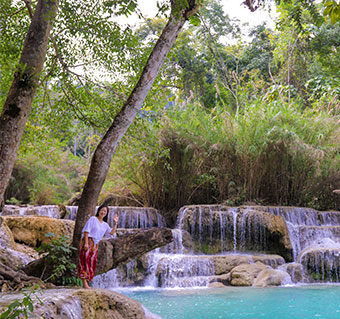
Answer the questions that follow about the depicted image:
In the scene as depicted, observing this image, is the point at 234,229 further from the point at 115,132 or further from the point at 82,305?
the point at 82,305

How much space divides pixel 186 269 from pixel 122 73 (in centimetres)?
407

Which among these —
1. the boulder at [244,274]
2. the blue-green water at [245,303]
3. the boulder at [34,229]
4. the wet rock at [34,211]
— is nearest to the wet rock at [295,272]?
the blue-green water at [245,303]

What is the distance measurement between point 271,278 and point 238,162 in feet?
14.0

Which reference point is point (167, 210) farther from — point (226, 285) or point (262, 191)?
point (226, 285)

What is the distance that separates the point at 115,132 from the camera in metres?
5.41

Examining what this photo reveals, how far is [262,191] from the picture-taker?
11.8 metres

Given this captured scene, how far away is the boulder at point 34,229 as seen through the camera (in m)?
7.86

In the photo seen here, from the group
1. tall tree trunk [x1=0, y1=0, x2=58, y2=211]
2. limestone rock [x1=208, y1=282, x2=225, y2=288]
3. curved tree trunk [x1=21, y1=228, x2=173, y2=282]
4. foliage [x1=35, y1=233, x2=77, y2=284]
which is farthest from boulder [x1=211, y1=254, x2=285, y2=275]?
tall tree trunk [x1=0, y1=0, x2=58, y2=211]

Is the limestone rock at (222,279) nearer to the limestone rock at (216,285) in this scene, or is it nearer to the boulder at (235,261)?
the limestone rock at (216,285)

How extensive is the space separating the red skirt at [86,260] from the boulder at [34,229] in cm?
297

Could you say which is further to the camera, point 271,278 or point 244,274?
point 244,274

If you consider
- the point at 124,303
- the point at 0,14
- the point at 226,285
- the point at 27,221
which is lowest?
the point at 226,285

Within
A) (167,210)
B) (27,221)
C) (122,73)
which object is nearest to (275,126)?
(167,210)

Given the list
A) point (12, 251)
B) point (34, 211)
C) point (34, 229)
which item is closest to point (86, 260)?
point (12, 251)
